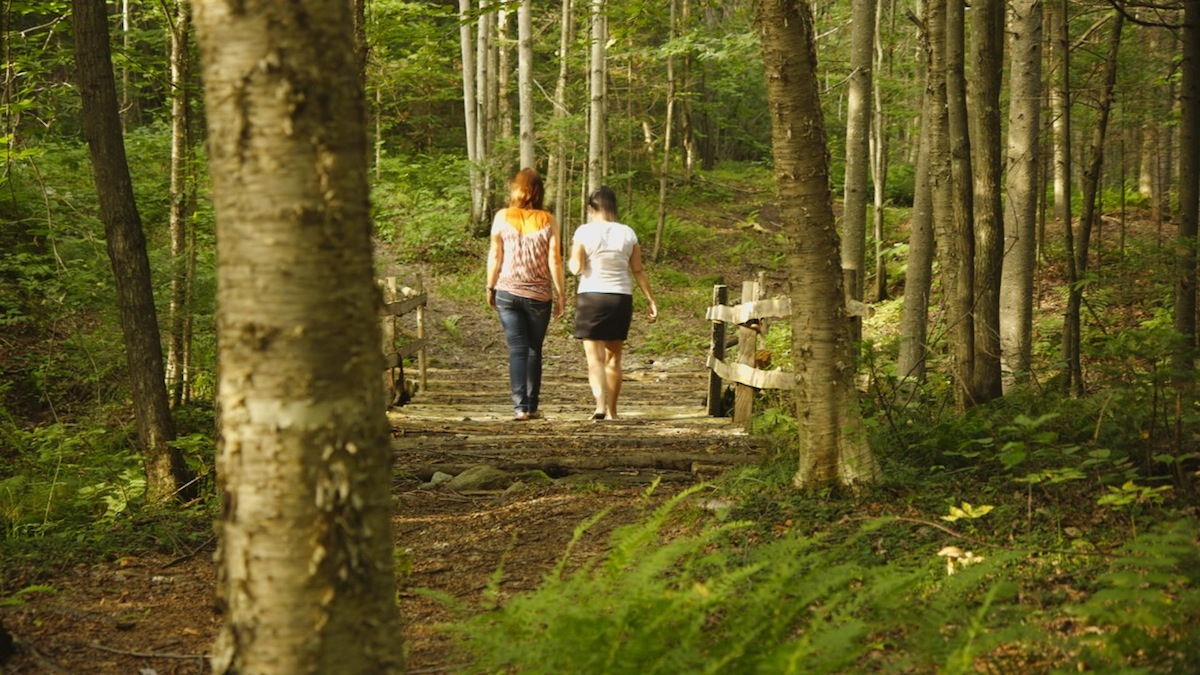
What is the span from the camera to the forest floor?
4.07 metres

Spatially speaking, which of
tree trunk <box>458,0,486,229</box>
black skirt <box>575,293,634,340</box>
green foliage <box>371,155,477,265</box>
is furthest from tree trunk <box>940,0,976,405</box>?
green foliage <box>371,155,477,265</box>

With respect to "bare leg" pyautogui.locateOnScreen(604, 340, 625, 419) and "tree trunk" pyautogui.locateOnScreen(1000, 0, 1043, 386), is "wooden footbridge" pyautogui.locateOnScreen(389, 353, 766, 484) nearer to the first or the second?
"bare leg" pyautogui.locateOnScreen(604, 340, 625, 419)

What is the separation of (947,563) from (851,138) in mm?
8258

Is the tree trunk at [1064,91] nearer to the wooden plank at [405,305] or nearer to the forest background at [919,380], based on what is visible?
the forest background at [919,380]

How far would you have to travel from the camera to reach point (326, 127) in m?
2.15

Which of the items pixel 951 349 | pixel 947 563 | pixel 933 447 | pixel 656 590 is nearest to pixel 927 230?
pixel 951 349

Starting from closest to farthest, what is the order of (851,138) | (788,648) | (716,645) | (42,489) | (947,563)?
(788,648) → (716,645) → (947,563) → (42,489) → (851,138)

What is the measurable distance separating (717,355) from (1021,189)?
342cm

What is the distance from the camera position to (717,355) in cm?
1057

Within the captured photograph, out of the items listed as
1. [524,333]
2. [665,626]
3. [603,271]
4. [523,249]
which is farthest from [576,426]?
[665,626]

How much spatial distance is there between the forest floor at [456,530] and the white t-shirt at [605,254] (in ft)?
4.29

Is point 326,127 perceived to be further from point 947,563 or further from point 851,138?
point 851,138

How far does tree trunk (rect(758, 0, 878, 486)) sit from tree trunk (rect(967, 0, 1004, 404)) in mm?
2695

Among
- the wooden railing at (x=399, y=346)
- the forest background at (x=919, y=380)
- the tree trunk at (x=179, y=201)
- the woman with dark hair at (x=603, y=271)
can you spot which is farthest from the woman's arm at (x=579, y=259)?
the tree trunk at (x=179, y=201)
